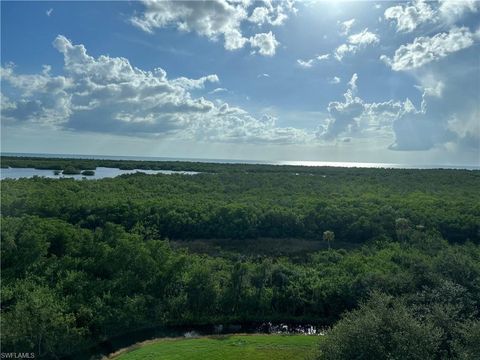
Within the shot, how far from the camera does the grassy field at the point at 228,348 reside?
29.4 metres

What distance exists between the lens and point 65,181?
8419cm

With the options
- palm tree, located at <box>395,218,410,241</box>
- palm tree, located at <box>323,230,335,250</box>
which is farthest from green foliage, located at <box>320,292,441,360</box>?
palm tree, located at <box>323,230,335,250</box>

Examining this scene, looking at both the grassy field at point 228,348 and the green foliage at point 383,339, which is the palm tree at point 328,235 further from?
the green foliage at point 383,339

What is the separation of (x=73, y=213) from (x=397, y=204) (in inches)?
2138

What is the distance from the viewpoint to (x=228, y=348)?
3072 cm

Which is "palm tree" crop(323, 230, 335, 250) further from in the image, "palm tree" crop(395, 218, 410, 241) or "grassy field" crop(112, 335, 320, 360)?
"grassy field" crop(112, 335, 320, 360)

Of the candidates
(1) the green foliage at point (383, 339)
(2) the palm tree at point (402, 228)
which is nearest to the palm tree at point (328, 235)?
(2) the palm tree at point (402, 228)

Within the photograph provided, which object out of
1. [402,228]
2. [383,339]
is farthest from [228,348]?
[402,228]

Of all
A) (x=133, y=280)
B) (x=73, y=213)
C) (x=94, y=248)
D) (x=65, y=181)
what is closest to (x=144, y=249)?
(x=133, y=280)

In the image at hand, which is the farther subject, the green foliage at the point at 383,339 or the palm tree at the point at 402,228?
the palm tree at the point at 402,228

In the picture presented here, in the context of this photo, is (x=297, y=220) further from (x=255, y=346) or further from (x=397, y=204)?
(x=255, y=346)

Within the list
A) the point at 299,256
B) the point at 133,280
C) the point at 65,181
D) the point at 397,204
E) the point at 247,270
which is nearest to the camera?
the point at 133,280

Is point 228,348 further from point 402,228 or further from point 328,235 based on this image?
point 402,228

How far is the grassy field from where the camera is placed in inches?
1159
